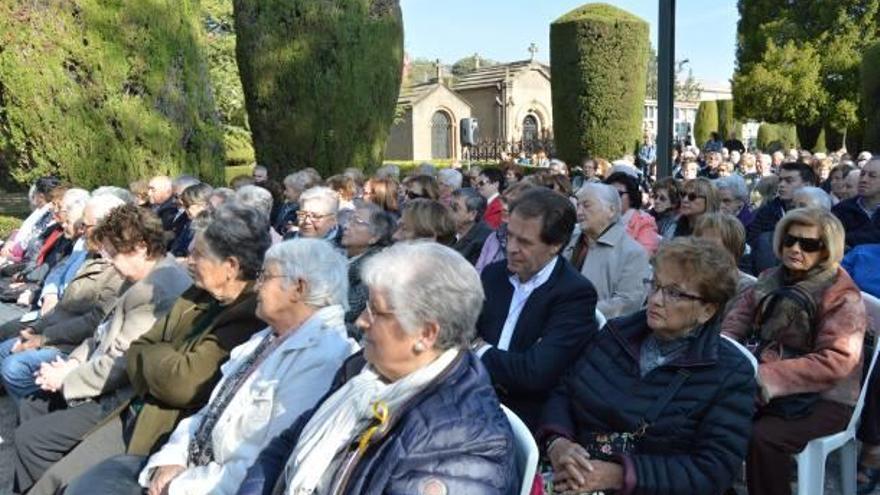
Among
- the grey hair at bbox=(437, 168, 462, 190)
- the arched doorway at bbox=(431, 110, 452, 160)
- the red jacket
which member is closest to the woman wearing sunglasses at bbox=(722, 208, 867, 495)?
the red jacket

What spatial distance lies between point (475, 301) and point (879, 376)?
91.2 inches

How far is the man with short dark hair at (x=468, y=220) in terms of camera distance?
553 centimetres

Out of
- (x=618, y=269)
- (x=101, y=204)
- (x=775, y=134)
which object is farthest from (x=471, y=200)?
(x=775, y=134)

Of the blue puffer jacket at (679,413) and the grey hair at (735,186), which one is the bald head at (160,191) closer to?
the grey hair at (735,186)

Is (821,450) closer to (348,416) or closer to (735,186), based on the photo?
(348,416)

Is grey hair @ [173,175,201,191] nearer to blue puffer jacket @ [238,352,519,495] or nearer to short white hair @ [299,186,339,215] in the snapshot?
short white hair @ [299,186,339,215]

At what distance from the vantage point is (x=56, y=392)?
13.3 ft

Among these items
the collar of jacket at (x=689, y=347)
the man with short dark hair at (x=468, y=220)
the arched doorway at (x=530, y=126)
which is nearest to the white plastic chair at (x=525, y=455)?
the collar of jacket at (x=689, y=347)

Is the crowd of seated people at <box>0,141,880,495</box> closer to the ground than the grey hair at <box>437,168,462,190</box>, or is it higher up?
closer to the ground

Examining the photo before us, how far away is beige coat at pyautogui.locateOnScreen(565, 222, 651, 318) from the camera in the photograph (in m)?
4.27

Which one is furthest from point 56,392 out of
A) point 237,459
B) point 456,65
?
point 456,65

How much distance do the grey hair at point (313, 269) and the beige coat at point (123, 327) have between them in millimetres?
1274

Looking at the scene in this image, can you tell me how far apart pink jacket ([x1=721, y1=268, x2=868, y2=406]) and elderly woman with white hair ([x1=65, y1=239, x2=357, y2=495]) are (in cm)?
164

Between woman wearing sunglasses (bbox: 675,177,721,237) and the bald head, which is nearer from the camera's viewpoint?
woman wearing sunglasses (bbox: 675,177,721,237)
